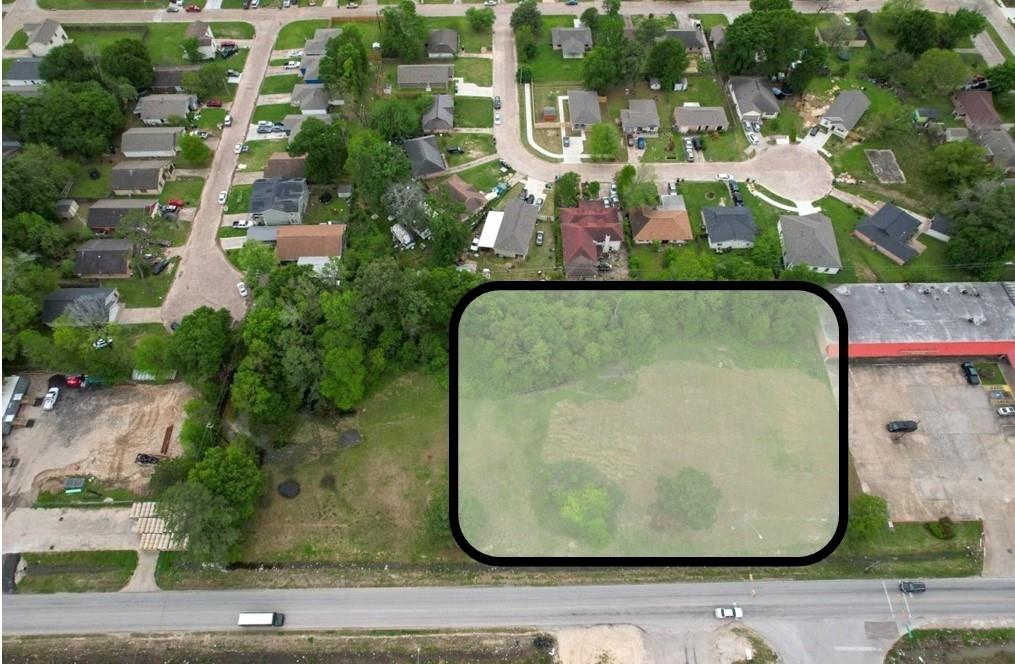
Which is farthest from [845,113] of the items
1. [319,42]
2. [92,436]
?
[92,436]

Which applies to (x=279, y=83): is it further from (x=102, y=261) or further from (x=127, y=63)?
(x=102, y=261)

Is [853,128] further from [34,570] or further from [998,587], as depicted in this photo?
[34,570]

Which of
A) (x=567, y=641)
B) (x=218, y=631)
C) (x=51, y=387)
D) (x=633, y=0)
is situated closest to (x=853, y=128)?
(x=633, y=0)

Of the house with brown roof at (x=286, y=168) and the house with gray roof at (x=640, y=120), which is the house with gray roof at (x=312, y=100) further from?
the house with gray roof at (x=640, y=120)

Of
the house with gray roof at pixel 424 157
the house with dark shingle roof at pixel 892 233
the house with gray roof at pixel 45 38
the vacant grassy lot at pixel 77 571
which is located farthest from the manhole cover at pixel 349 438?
the house with gray roof at pixel 45 38

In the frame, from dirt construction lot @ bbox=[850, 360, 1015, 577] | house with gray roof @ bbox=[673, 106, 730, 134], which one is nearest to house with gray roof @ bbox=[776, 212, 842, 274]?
dirt construction lot @ bbox=[850, 360, 1015, 577]

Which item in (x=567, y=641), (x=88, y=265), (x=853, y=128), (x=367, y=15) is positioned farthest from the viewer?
(x=367, y=15)
